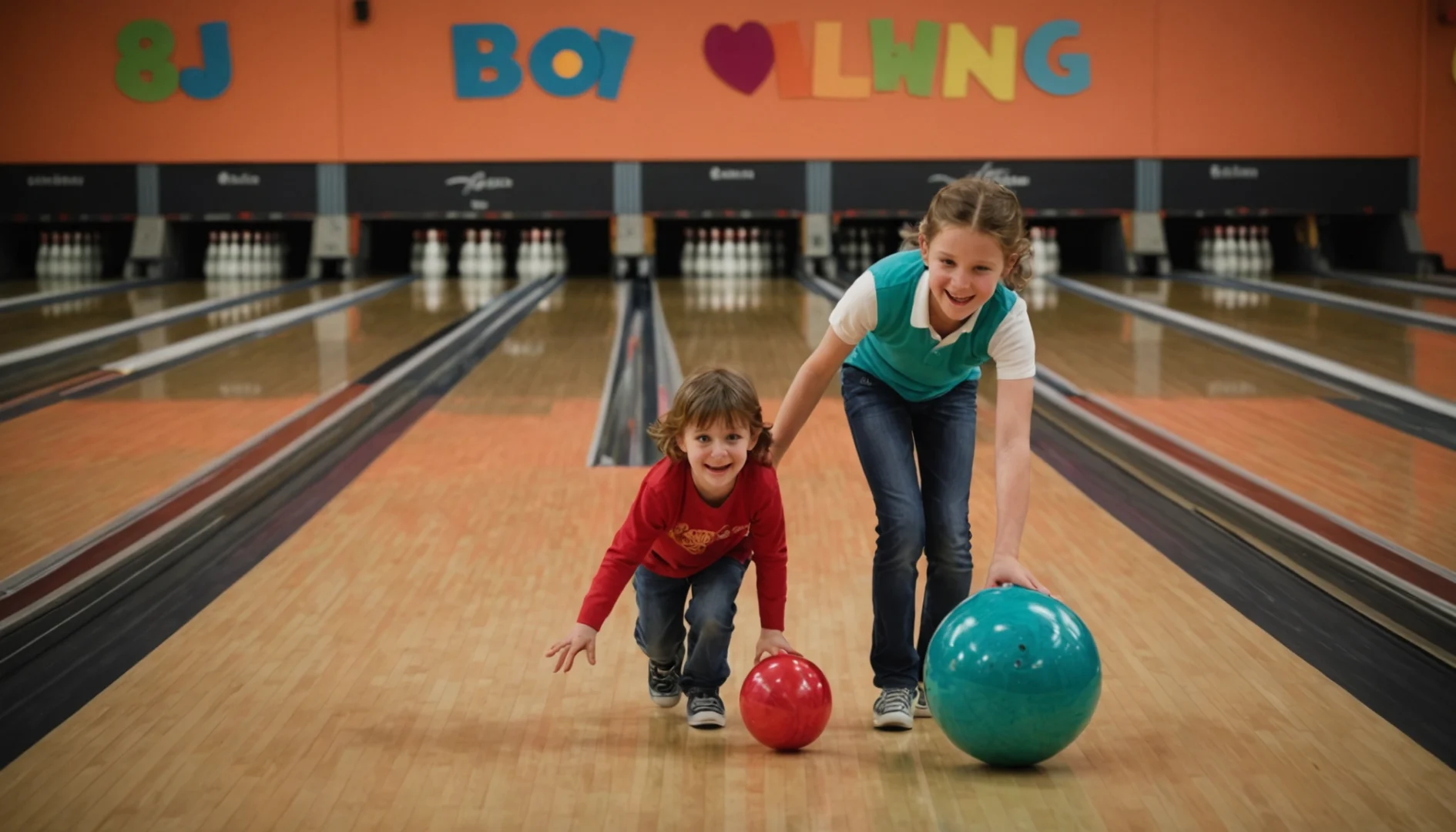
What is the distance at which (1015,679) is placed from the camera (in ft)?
5.86

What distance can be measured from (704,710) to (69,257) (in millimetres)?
7807

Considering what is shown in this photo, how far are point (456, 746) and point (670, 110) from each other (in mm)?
7005

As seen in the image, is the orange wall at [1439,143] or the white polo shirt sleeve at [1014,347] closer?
the white polo shirt sleeve at [1014,347]

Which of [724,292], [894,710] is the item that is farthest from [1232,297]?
[894,710]

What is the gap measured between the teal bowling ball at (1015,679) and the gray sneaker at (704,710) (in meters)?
0.32

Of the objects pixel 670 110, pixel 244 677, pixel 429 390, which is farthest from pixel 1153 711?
pixel 670 110

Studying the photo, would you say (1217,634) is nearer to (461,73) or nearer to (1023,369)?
(1023,369)

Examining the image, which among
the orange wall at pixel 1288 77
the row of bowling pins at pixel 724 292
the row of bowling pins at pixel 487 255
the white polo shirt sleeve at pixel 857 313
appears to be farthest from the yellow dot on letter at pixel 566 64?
the white polo shirt sleeve at pixel 857 313

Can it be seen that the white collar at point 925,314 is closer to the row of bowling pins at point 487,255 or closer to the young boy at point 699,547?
the young boy at point 699,547

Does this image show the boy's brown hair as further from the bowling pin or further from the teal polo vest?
the bowling pin

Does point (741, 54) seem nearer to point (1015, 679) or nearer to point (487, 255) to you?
point (487, 255)

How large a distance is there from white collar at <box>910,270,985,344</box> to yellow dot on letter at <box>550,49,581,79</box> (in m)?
6.88

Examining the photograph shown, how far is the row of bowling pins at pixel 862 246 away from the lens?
9.26 meters

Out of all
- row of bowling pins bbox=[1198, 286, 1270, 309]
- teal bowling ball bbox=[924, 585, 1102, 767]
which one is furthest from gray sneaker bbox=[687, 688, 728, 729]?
row of bowling pins bbox=[1198, 286, 1270, 309]
